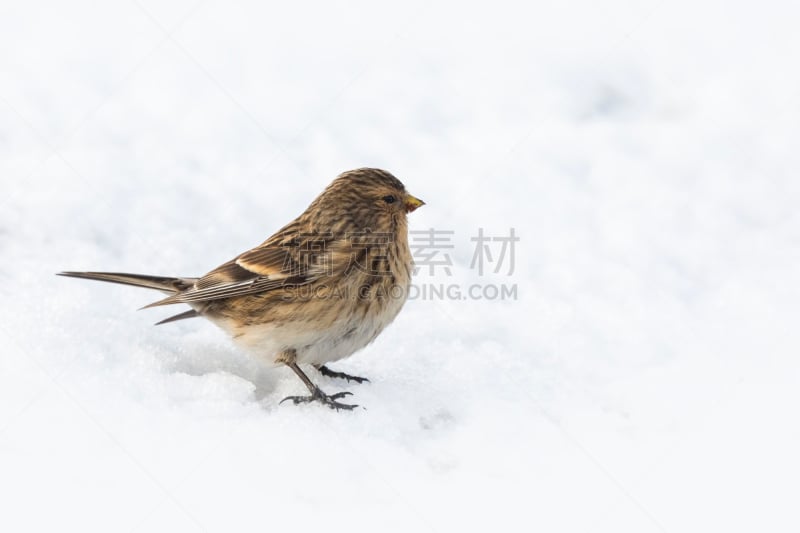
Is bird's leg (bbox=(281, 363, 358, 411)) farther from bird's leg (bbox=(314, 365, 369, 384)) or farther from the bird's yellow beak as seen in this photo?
the bird's yellow beak

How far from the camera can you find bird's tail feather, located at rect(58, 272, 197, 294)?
4.56m

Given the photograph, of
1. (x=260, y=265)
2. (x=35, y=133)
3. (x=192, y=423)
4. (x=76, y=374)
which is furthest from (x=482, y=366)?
(x=35, y=133)

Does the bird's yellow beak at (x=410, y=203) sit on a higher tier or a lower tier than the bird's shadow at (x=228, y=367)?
higher

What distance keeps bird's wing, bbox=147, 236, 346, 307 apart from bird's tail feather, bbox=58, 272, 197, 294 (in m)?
0.08

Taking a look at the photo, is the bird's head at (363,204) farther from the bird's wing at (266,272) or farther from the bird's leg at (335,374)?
the bird's leg at (335,374)

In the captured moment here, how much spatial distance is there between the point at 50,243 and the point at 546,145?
3.92 metres

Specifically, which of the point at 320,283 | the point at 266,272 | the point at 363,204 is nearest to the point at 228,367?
the point at 266,272

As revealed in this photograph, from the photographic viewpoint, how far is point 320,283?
14.3ft

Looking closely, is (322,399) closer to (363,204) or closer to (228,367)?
(228,367)

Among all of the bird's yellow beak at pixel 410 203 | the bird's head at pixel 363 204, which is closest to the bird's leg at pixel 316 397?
the bird's head at pixel 363 204

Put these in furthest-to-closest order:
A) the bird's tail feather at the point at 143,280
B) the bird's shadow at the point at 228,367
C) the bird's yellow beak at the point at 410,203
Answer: the bird's yellow beak at the point at 410,203 < the bird's tail feather at the point at 143,280 < the bird's shadow at the point at 228,367

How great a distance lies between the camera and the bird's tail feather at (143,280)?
4.56 m

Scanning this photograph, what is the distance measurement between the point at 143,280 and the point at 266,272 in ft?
2.25

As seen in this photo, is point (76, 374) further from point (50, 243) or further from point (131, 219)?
point (131, 219)
